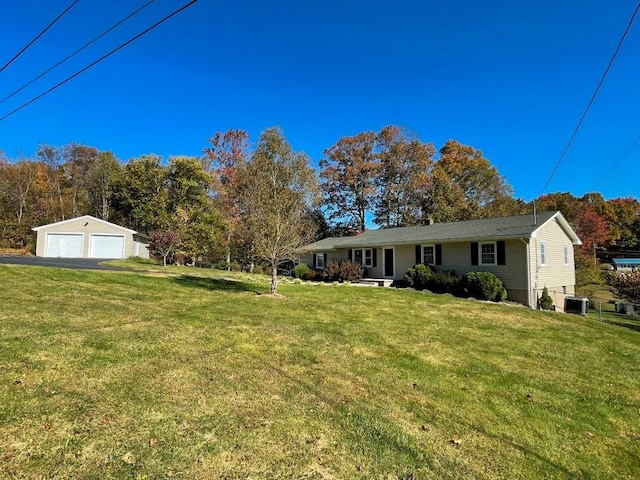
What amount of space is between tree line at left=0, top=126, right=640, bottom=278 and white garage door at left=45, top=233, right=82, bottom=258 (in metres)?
5.23

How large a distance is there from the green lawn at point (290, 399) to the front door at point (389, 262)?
566 inches

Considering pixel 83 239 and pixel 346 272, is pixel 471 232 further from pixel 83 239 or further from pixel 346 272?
pixel 83 239

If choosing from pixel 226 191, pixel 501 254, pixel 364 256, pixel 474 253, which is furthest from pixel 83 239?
pixel 501 254

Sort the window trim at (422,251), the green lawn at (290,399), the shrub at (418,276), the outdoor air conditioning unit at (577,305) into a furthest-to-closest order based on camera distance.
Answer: the window trim at (422,251) → the shrub at (418,276) → the outdoor air conditioning unit at (577,305) → the green lawn at (290,399)

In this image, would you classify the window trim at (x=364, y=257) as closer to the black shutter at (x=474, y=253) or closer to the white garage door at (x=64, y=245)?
the black shutter at (x=474, y=253)

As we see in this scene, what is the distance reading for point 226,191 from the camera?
33.9m

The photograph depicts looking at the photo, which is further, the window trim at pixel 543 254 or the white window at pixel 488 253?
the white window at pixel 488 253

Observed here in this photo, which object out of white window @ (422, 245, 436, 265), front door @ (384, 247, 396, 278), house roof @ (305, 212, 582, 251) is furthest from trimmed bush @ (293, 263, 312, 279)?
white window @ (422, 245, 436, 265)

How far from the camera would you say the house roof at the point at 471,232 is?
16875 millimetres

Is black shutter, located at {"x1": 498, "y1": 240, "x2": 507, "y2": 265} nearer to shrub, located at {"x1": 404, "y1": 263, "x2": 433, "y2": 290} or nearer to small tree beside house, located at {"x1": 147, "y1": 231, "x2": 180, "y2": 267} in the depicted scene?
shrub, located at {"x1": 404, "y1": 263, "x2": 433, "y2": 290}

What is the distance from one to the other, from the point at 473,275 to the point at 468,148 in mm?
25175

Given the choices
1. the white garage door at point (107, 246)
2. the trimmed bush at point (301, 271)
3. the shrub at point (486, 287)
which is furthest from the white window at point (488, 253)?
the white garage door at point (107, 246)

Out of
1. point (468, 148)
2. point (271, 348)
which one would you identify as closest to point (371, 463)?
point (271, 348)

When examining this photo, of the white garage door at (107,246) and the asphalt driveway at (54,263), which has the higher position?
the white garage door at (107,246)
